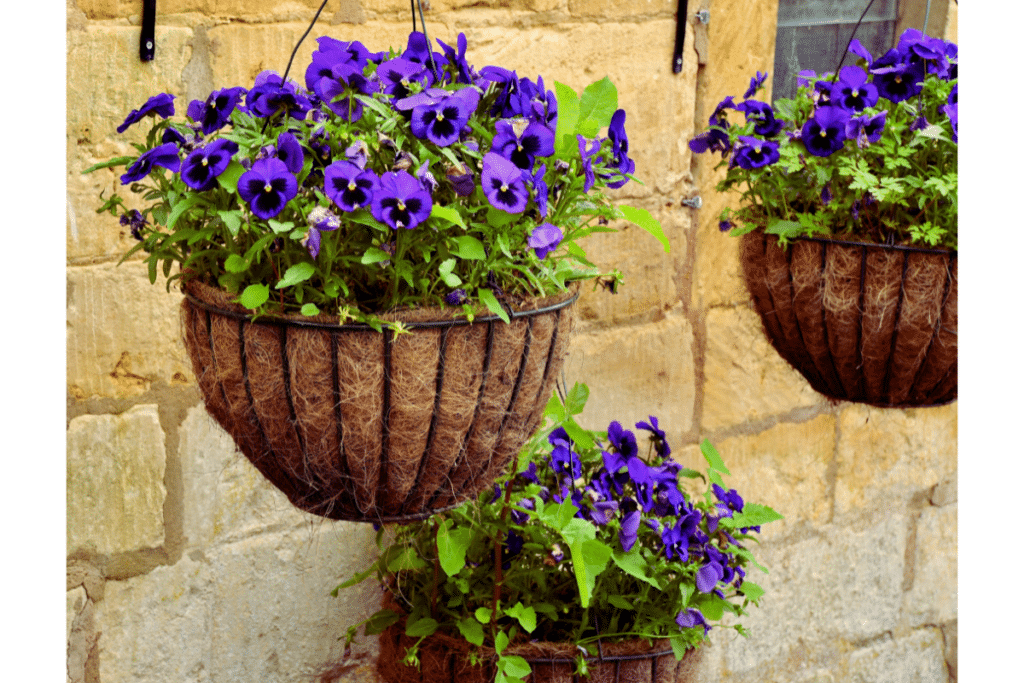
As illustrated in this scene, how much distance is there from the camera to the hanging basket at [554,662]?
1407 mm

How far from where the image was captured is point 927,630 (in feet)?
9.50

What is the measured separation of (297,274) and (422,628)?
2.37 ft

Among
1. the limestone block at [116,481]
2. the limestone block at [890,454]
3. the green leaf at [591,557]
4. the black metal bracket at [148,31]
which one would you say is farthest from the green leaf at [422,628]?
the limestone block at [890,454]

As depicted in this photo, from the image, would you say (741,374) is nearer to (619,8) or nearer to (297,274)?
(619,8)

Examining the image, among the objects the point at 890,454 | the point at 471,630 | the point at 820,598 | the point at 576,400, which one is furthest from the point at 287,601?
the point at 890,454

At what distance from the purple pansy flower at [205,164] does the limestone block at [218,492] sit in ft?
2.57

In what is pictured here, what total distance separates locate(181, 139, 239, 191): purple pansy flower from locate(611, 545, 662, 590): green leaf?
785 millimetres

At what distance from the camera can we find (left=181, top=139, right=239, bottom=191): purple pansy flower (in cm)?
94

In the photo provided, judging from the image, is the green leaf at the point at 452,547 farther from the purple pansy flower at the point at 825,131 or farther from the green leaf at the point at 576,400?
the purple pansy flower at the point at 825,131

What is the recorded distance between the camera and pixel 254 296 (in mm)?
949

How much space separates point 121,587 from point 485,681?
2.17 ft

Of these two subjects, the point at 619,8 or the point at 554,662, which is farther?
the point at 619,8

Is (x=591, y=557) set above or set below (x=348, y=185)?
below

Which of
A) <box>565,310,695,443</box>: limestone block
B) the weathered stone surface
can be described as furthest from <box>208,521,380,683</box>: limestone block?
the weathered stone surface
